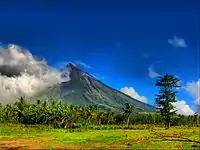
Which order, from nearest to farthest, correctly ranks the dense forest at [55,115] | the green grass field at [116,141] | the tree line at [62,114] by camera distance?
the green grass field at [116,141]
the tree line at [62,114]
the dense forest at [55,115]

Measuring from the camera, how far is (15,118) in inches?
5167

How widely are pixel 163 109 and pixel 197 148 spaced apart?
183 feet

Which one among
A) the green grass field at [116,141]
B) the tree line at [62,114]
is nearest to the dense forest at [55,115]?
the tree line at [62,114]

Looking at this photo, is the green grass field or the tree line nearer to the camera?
the green grass field

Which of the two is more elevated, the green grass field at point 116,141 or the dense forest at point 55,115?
the dense forest at point 55,115

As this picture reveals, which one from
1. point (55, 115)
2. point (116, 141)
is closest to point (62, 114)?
point (55, 115)

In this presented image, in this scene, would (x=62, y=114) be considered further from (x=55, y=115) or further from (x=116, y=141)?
(x=116, y=141)

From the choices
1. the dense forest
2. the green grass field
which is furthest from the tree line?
the green grass field

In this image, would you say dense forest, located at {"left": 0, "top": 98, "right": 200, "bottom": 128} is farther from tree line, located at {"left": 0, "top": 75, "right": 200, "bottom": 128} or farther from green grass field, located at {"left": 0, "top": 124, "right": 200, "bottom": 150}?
green grass field, located at {"left": 0, "top": 124, "right": 200, "bottom": 150}

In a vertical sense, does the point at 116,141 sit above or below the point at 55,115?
below

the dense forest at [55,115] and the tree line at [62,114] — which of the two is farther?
the dense forest at [55,115]

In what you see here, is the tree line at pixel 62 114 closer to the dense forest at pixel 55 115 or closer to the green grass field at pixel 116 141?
the dense forest at pixel 55 115

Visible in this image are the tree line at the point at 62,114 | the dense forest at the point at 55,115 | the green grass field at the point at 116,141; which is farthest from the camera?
the dense forest at the point at 55,115

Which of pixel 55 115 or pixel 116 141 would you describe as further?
pixel 55 115
